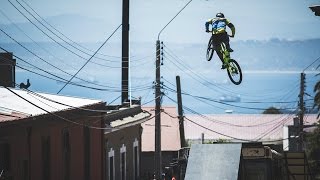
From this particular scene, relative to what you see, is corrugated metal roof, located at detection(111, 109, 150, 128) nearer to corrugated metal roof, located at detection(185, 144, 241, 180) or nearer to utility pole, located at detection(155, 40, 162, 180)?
utility pole, located at detection(155, 40, 162, 180)

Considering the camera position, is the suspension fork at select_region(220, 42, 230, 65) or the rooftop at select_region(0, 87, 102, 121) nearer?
the suspension fork at select_region(220, 42, 230, 65)

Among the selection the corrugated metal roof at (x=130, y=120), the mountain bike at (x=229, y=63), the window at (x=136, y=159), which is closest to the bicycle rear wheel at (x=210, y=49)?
the mountain bike at (x=229, y=63)

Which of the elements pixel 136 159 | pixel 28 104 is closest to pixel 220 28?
pixel 28 104

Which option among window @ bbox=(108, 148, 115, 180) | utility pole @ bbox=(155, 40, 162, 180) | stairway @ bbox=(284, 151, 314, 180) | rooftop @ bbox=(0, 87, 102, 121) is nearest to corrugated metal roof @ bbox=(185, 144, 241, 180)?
rooftop @ bbox=(0, 87, 102, 121)

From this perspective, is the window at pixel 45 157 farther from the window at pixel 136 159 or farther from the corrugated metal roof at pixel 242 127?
the corrugated metal roof at pixel 242 127

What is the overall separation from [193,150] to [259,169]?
219 centimetres

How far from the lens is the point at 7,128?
839 inches

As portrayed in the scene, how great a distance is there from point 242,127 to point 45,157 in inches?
2600

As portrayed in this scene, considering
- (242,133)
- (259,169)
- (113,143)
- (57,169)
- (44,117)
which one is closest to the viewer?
(259,169)

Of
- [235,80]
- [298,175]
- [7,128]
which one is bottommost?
[298,175]

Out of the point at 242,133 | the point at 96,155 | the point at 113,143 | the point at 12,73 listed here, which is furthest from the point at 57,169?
the point at 242,133

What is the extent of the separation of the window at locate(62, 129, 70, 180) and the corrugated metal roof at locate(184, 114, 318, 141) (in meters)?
51.3

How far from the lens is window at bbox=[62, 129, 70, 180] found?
27.6 m

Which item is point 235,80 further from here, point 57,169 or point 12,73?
point 12,73
